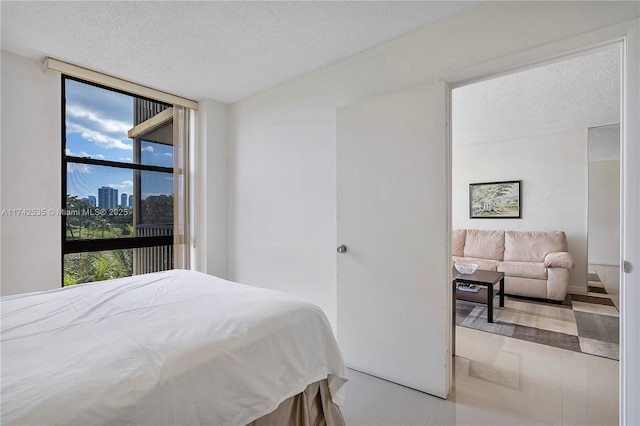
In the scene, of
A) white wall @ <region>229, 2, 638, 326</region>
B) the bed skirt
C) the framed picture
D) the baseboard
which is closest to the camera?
the bed skirt

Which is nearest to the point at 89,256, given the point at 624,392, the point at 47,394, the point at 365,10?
the point at 47,394

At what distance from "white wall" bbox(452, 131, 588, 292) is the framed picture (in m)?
0.07

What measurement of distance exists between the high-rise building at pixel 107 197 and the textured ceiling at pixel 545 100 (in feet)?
12.2

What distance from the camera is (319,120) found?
272cm

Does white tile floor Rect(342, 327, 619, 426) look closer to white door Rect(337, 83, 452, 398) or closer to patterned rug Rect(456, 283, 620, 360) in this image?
white door Rect(337, 83, 452, 398)

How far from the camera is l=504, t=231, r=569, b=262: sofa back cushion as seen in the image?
14.6 ft

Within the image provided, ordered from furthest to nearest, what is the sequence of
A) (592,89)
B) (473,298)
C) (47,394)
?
(473,298), (592,89), (47,394)

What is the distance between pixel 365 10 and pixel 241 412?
2.30m

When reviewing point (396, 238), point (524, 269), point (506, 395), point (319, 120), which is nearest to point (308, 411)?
point (396, 238)

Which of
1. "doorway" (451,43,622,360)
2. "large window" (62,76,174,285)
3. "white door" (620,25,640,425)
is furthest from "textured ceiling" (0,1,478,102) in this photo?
"doorway" (451,43,622,360)

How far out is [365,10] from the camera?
1.96 meters

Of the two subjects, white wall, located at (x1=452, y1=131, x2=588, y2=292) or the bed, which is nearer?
the bed

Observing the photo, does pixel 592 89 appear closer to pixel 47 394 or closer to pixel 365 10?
pixel 365 10

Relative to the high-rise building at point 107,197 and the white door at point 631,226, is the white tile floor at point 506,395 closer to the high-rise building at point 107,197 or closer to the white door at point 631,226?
the white door at point 631,226
